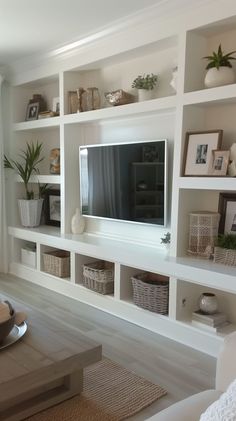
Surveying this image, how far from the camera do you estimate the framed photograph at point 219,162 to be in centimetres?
256

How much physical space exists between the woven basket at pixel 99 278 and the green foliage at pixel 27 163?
1.33m

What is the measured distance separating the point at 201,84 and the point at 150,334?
6.12 feet

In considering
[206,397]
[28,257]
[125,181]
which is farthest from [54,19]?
[206,397]

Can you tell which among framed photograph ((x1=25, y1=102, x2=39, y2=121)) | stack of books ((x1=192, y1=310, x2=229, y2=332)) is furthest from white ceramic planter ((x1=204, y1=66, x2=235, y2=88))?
framed photograph ((x1=25, y1=102, x2=39, y2=121))

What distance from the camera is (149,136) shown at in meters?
3.28

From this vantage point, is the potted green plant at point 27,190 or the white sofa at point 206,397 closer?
the white sofa at point 206,397

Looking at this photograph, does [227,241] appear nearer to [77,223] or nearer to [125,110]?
[125,110]

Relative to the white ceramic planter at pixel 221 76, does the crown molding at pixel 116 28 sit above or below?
above

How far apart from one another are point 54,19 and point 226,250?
2.17 meters

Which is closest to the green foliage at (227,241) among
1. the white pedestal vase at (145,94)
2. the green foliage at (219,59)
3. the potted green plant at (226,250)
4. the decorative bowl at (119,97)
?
the potted green plant at (226,250)

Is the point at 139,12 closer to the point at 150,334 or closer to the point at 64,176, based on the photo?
the point at 64,176

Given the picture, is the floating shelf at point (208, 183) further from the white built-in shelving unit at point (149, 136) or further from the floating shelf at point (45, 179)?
the floating shelf at point (45, 179)

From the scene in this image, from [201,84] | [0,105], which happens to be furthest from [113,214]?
[0,105]

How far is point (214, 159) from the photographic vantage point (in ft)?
8.62
